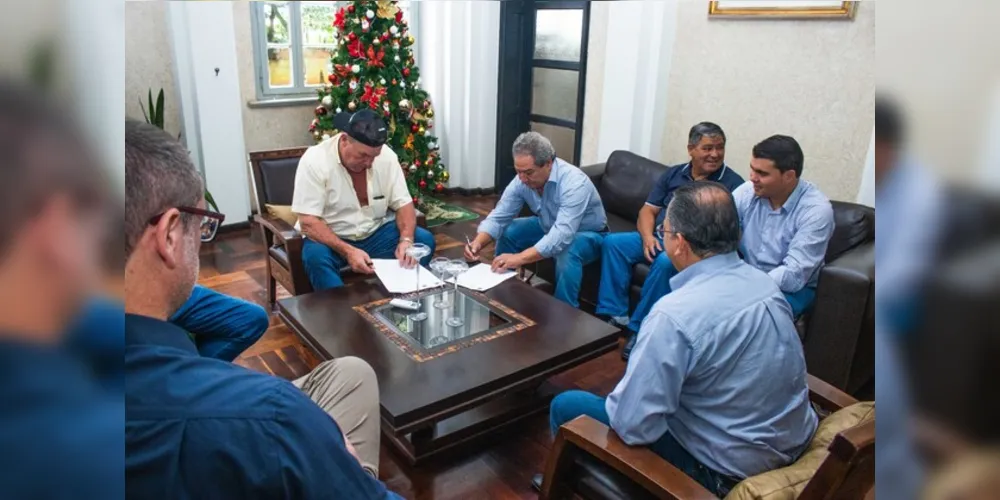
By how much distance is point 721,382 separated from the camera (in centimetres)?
127

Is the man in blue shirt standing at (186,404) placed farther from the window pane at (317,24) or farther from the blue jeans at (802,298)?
the window pane at (317,24)

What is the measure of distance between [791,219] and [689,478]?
4.96ft

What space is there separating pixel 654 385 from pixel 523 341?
0.66 m

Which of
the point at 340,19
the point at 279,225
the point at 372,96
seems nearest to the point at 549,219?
the point at 279,225

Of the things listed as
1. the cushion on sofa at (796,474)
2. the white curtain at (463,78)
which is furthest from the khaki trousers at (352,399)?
the white curtain at (463,78)

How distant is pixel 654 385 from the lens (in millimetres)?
1236

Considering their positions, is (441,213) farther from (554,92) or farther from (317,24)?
(317,24)

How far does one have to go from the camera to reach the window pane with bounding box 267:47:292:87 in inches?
178

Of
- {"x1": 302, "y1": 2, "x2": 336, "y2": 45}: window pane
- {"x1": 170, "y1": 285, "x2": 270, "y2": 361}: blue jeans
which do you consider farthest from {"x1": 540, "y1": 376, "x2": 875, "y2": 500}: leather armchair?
{"x1": 302, "y1": 2, "x2": 336, "y2": 45}: window pane

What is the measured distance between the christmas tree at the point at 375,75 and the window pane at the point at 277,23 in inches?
15.1

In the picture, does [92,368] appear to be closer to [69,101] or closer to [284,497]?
[69,101]

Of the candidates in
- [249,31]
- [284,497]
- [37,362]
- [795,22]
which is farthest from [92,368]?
[249,31]

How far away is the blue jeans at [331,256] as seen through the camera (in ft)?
8.45

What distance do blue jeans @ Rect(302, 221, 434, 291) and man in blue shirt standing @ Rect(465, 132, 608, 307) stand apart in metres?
0.43
